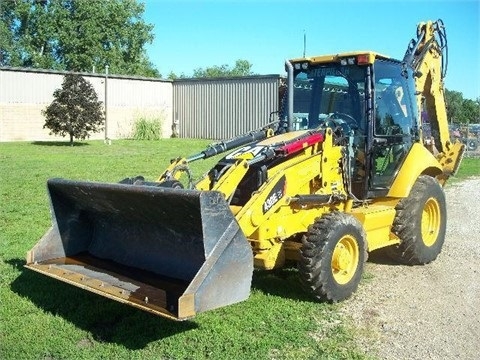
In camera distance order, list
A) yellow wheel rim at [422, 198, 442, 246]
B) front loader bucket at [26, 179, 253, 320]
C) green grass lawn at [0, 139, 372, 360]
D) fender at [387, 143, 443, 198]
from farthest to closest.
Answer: yellow wheel rim at [422, 198, 442, 246] < fender at [387, 143, 443, 198] < green grass lawn at [0, 139, 372, 360] < front loader bucket at [26, 179, 253, 320]

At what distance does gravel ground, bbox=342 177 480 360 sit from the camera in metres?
4.72

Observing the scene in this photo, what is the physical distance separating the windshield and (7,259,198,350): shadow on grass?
299 centimetres

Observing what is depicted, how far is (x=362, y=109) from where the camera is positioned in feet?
21.8

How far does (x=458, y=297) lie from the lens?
234 inches

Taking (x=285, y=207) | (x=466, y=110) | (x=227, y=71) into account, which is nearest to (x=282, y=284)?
(x=285, y=207)

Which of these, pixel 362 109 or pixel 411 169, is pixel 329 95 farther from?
pixel 411 169

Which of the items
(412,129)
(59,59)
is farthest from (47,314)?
(59,59)

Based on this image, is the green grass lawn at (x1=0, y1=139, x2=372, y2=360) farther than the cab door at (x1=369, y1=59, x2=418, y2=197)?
No

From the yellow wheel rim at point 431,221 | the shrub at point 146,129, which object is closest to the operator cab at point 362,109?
the yellow wheel rim at point 431,221

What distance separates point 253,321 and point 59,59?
49118 mm

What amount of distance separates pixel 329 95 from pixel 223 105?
25702 mm

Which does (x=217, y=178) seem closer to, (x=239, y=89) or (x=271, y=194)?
(x=271, y=194)

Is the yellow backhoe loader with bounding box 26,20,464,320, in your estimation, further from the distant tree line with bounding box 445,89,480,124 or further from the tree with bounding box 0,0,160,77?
the distant tree line with bounding box 445,89,480,124

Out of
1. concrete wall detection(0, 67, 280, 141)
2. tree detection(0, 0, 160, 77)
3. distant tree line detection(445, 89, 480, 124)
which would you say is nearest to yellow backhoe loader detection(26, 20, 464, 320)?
concrete wall detection(0, 67, 280, 141)
